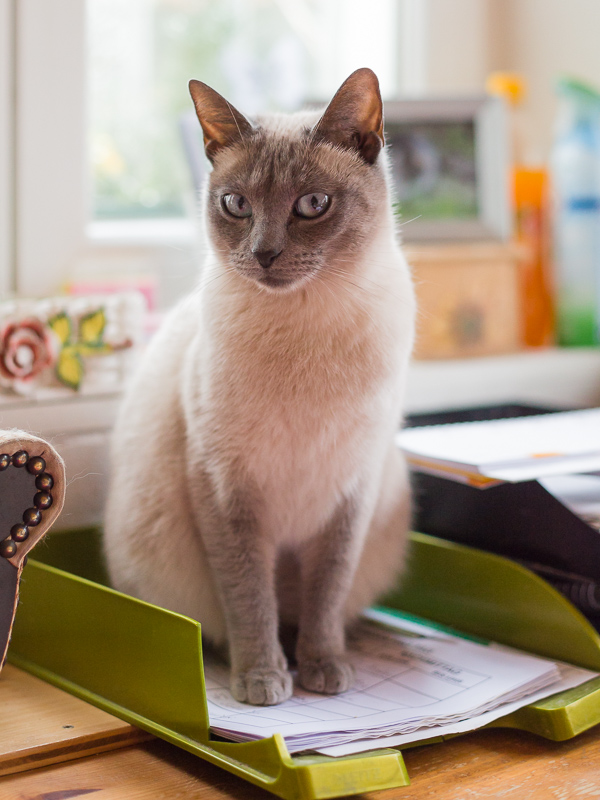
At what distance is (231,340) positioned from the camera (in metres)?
0.96

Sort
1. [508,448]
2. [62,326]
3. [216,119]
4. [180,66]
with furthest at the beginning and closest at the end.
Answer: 1. [180,66]
2. [62,326]
3. [508,448]
4. [216,119]

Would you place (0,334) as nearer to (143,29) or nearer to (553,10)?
(143,29)

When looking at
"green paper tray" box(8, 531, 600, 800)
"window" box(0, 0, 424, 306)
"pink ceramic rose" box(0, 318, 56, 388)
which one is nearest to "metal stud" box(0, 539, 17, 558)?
"green paper tray" box(8, 531, 600, 800)

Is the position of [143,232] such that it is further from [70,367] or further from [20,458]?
[20,458]

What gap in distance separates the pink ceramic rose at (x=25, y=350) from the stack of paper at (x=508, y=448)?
20.1 inches

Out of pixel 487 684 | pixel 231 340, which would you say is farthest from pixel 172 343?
pixel 487 684

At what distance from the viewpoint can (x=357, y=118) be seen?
3.03ft

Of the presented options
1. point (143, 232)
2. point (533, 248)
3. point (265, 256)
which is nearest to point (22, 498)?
point (265, 256)

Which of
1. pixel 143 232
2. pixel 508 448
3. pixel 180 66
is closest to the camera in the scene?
pixel 508 448

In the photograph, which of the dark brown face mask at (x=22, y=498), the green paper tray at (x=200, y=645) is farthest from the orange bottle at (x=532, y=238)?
the dark brown face mask at (x=22, y=498)

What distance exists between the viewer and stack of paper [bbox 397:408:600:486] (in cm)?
107

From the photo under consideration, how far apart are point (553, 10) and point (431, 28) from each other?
0.28 metres

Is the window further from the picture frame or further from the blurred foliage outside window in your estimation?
the picture frame

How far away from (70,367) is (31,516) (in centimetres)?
52
